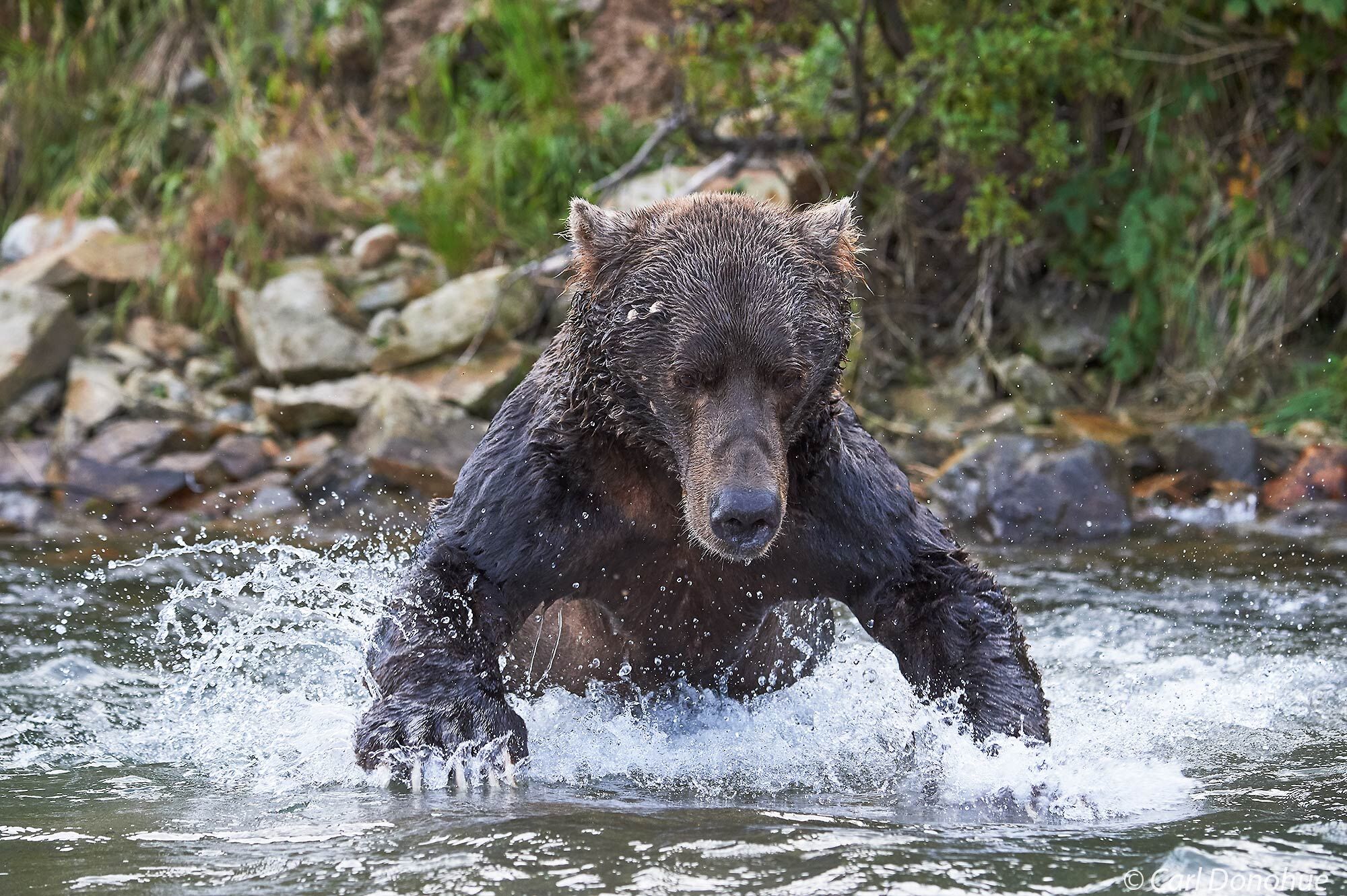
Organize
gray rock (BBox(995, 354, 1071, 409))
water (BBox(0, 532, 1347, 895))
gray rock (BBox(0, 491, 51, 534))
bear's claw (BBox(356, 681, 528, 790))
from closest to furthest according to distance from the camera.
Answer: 1. water (BBox(0, 532, 1347, 895))
2. bear's claw (BBox(356, 681, 528, 790))
3. gray rock (BBox(0, 491, 51, 534))
4. gray rock (BBox(995, 354, 1071, 409))

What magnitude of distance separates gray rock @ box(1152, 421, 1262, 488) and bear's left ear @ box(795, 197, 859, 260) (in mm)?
5285

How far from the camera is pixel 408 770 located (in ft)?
13.6

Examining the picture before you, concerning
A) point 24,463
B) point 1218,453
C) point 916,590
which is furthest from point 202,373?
point 916,590

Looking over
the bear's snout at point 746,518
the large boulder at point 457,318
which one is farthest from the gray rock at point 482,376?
the bear's snout at point 746,518

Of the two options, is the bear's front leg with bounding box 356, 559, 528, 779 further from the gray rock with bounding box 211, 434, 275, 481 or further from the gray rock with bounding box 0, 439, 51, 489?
the gray rock with bounding box 0, 439, 51, 489

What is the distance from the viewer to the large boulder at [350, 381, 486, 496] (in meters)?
Result: 9.34

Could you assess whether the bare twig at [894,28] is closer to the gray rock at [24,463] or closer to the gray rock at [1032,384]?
the gray rock at [1032,384]

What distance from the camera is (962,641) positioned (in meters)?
4.36

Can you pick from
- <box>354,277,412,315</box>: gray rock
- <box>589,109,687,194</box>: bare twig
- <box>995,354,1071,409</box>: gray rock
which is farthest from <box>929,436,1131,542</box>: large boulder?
→ <box>354,277,412,315</box>: gray rock

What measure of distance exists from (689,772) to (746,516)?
900mm

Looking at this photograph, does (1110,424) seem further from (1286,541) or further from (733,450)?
(733,450)

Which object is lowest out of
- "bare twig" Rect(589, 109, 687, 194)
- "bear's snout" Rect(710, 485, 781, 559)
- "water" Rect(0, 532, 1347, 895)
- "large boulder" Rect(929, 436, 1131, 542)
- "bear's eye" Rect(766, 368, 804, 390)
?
"water" Rect(0, 532, 1347, 895)

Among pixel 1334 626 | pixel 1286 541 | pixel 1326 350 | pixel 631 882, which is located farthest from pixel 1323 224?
pixel 631 882

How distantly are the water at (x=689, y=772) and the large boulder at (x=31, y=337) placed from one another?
13.4ft
